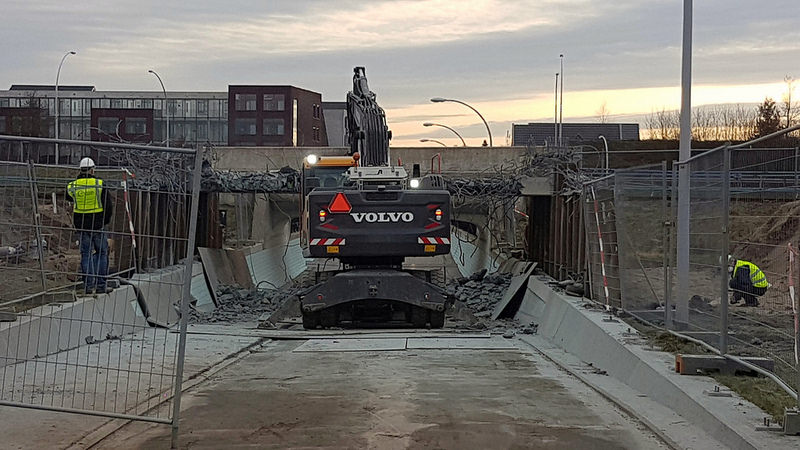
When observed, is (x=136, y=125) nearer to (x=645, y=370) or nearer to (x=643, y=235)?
(x=643, y=235)

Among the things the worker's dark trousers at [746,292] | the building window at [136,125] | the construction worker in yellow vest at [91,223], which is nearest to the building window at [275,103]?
the building window at [136,125]

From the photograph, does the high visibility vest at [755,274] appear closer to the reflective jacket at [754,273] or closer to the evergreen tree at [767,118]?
the reflective jacket at [754,273]

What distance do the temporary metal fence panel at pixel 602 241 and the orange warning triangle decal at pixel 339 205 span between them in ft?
13.5

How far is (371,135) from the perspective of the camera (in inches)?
824

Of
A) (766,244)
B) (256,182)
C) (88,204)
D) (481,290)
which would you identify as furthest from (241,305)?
(766,244)

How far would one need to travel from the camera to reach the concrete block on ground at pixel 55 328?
9.80m

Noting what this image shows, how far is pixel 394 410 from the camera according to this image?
870cm

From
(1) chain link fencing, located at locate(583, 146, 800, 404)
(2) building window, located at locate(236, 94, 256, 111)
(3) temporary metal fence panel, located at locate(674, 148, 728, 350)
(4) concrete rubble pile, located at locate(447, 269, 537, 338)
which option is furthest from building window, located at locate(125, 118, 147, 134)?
(3) temporary metal fence panel, located at locate(674, 148, 728, 350)

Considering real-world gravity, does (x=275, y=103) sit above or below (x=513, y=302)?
above

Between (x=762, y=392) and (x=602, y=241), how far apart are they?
22.0 feet

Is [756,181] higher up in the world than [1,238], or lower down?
higher up

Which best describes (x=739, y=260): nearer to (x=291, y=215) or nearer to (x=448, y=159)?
(x=448, y=159)

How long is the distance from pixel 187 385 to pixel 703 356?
4940mm

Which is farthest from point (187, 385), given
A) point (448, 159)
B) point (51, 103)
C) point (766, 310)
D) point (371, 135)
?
point (51, 103)
